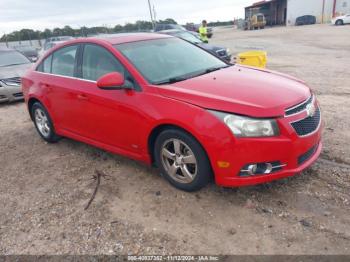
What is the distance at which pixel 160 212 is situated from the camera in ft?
11.4

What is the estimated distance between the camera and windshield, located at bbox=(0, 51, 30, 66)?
10047 millimetres

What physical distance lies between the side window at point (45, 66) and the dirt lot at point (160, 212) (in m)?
1.46

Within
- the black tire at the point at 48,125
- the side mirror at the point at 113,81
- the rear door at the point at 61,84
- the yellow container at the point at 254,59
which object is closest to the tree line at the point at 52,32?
the yellow container at the point at 254,59

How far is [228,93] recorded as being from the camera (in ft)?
11.1

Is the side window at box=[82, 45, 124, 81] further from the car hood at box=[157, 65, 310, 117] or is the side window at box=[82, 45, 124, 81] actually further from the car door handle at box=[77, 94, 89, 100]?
the car hood at box=[157, 65, 310, 117]

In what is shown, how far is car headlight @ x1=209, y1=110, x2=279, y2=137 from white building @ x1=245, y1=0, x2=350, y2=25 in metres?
53.6

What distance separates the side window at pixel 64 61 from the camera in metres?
4.79

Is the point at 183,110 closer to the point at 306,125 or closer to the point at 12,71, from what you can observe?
the point at 306,125

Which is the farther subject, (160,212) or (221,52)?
(221,52)

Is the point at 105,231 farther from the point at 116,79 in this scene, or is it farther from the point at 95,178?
the point at 116,79

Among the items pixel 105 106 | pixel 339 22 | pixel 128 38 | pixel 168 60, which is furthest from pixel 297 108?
pixel 339 22

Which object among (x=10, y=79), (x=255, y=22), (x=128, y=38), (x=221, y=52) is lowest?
(x=255, y=22)

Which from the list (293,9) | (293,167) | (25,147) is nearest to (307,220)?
(293,167)

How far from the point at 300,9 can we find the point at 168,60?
55.0 m
